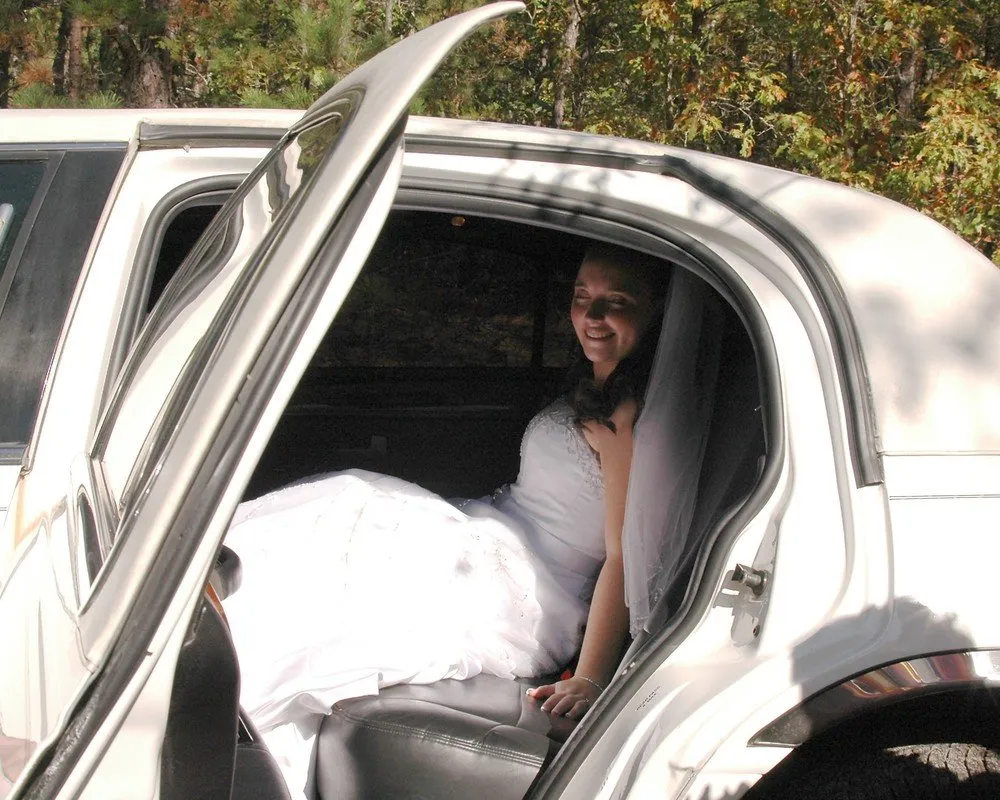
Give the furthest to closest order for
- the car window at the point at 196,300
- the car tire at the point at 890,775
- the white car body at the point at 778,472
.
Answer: the car tire at the point at 890,775, the white car body at the point at 778,472, the car window at the point at 196,300

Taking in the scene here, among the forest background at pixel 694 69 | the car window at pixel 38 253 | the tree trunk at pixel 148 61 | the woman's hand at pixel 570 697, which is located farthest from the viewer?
the tree trunk at pixel 148 61

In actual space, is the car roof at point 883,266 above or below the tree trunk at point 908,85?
below

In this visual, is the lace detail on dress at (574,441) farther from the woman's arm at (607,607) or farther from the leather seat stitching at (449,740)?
the leather seat stitching at (449,740)

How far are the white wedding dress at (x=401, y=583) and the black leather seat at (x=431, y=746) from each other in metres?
0.06

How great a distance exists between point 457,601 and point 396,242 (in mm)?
1146

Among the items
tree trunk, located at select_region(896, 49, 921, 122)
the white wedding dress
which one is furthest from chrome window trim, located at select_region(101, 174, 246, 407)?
tree trunk, located at select_region(896, 49, 921, 122)

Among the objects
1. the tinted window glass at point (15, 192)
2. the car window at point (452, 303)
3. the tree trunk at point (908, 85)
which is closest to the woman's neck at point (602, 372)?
the car window at point (452, 303)

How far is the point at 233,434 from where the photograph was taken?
103 cm

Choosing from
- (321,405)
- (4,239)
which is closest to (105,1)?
(321,405)

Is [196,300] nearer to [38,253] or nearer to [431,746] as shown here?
[38,253]

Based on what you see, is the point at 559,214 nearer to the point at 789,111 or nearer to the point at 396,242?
the point at 396,242

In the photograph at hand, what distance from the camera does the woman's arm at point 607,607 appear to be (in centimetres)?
204

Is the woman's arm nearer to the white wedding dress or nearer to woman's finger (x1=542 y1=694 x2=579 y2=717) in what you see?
woman's finger (x1=542 y1=694 x2=579 y2=717)

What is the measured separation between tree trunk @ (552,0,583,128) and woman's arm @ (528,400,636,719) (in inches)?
225
